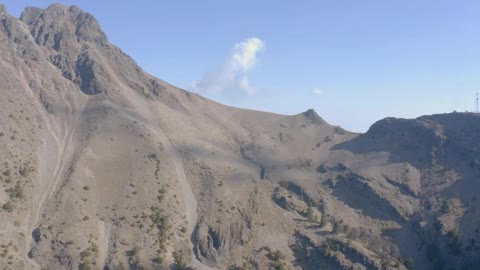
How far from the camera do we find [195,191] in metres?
153

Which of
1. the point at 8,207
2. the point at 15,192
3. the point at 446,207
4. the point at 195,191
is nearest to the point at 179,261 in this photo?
the point at 195,191

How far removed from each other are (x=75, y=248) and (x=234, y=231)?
138ft

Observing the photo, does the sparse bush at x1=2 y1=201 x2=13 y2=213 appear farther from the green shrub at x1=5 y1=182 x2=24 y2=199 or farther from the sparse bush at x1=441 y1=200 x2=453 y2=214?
the sparse bush at x1=441 y1=200 x2=453 y2=214

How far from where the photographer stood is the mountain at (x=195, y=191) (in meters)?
123

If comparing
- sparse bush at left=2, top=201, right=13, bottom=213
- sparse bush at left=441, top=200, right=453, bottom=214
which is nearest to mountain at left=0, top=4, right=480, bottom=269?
sparse bush at left=2, top=201, right=13, bottom=213

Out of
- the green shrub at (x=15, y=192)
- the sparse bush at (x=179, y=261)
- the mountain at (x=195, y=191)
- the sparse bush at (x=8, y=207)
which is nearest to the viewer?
the sparse bush at (x=179, y=261)

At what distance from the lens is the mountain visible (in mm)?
122875

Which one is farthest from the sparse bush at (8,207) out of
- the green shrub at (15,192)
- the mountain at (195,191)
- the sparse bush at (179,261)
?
the sparse bush at (179,261)

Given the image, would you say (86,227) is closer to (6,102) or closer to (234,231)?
(234,231)

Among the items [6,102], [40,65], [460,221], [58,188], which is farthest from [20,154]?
[460,221]

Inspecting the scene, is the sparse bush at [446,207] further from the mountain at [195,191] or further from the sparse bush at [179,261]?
the sparse bush at [179,261]

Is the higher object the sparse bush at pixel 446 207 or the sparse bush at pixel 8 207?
the sparse bush at pixel 446 207

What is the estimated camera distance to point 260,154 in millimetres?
189750

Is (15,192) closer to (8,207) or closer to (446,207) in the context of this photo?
(8,207)
